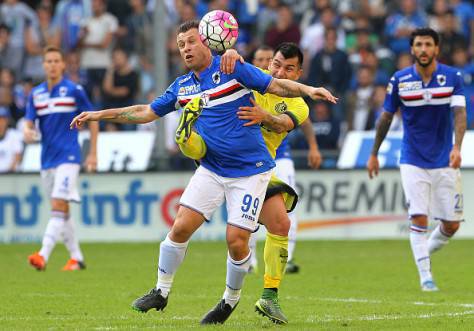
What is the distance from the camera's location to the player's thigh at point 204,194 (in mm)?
9203

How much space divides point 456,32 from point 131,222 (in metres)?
7.51

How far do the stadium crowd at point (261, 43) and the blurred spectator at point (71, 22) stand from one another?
0.07 ft

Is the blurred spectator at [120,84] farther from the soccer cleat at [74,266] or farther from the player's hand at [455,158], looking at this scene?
the player's hand at [455,158]

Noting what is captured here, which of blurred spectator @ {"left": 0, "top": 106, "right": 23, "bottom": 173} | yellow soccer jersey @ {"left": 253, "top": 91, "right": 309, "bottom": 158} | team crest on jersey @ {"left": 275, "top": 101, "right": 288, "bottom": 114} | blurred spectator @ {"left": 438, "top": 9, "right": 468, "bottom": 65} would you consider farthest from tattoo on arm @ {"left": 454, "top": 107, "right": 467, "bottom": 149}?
blurred spectator @ {"left": 0, "top": 106, "right": 23, "bottom": 173}

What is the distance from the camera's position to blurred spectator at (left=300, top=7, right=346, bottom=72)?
23516 millimetres

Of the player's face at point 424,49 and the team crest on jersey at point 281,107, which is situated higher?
the player's face at point 424,49

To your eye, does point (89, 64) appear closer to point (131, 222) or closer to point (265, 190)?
point (131, 222)

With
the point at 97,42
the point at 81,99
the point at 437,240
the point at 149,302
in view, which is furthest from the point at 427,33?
the point at 97,42

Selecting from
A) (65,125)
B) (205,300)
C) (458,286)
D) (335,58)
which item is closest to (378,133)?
(458,286)

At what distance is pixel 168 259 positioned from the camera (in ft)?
30.5

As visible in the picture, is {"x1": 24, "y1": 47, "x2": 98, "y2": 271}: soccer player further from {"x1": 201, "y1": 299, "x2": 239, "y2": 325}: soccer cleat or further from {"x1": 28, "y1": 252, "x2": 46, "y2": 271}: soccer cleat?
{"x1": 201, "y1": 299, "x2": 239, "y2": 325}: soccer cleat

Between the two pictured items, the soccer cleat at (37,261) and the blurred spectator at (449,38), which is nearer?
the soccer cleat at (37,261)

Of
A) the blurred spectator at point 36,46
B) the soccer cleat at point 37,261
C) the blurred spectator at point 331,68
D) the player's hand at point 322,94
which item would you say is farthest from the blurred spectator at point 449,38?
the player's hand at point 322,94

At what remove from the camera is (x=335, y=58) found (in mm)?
22359
